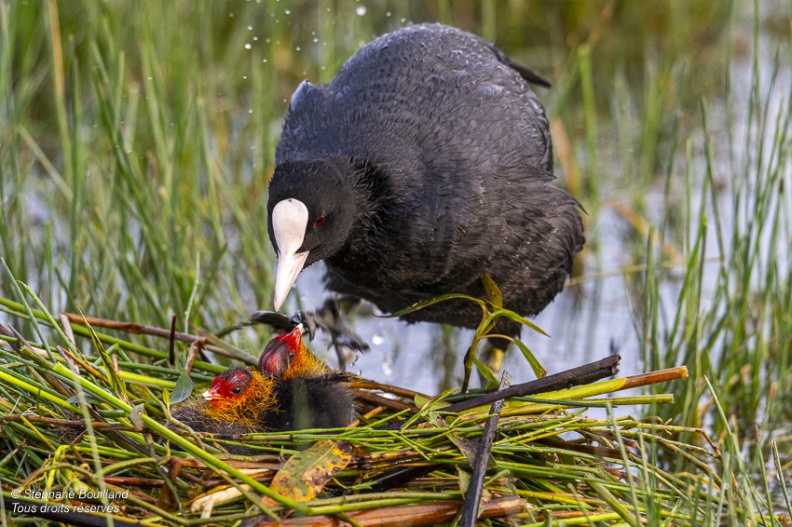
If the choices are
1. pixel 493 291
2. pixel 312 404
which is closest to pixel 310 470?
pixel 312 404

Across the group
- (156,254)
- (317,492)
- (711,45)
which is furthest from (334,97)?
(711,45)

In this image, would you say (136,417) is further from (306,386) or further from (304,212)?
(304,212)

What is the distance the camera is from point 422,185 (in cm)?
304

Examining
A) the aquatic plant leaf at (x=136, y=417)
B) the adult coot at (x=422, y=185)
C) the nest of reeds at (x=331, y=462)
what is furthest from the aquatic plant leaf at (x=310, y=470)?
the adult coot at (x=422, y=185)

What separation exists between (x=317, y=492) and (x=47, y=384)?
786 millimetres

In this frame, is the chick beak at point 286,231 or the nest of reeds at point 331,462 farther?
the chick beak at point 286,231

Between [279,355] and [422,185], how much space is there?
0.67 m

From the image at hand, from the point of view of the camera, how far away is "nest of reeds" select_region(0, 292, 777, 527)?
2.27m

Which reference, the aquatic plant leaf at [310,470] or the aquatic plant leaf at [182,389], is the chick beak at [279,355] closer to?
the aquatic plant leaf at [182,389]

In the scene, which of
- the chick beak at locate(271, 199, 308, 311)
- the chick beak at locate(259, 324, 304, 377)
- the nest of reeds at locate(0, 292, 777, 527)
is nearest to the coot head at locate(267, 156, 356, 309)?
the chick beak at locate(271, 199, 308, 311)

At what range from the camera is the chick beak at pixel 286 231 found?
2719 mm

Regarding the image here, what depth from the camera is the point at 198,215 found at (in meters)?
4.27

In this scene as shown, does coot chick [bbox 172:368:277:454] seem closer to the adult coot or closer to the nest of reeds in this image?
the nest of reeds

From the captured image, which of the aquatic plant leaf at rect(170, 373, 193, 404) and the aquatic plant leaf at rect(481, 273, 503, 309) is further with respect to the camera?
the aquatic plant leaf at rect(481, 273, 503, 309)
